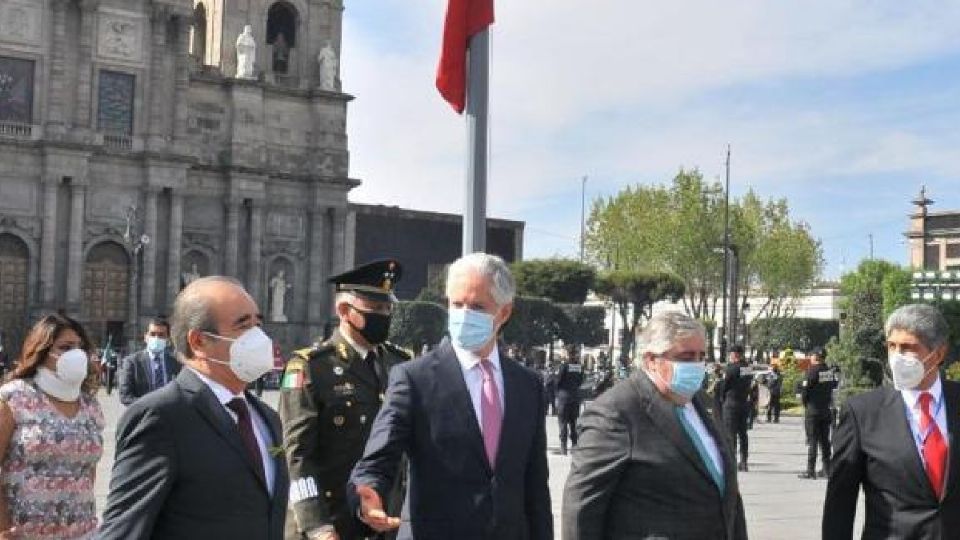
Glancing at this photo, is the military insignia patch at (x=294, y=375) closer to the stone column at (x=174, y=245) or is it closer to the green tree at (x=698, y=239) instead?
the stone column at (x=174, y=245)

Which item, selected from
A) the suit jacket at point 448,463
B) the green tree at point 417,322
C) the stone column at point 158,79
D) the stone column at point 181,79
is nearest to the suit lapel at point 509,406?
the suit jacket at point 448,463

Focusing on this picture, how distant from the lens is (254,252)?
181 ft

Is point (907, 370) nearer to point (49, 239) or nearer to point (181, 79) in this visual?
point (49, 239)

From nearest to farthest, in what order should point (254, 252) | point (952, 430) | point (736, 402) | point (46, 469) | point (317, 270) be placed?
point (952, 430)
point (46, 469)
point (736, 402)
point (254, 252)
point (317, 270)

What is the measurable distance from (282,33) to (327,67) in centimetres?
254

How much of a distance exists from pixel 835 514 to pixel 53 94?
157ft

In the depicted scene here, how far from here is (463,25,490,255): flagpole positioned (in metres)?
8.22

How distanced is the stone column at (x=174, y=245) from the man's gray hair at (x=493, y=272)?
48.4m

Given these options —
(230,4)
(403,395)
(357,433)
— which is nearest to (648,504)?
(403,395)

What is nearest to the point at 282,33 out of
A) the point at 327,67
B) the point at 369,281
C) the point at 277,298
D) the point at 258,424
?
the point at 327,67

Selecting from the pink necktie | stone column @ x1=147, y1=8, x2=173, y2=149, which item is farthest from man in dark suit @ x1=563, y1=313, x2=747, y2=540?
stone column @ x1=147, y1=8, x2=173, y2=149

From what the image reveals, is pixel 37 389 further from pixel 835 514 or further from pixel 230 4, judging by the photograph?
pixel 230 4

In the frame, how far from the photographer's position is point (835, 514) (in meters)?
5.45

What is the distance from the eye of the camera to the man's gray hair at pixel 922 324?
5.48 meters
